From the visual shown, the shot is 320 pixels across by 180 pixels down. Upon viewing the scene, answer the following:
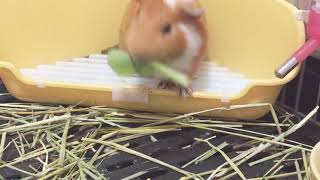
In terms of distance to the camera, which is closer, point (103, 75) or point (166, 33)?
point (166, 33)

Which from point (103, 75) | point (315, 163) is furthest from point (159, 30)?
point (315, 163)

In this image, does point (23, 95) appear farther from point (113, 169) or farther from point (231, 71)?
point (231, 71)

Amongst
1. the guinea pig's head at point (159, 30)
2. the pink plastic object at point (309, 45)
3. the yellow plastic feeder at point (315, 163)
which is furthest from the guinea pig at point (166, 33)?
the yellow plastic feeder at point (315, 163)

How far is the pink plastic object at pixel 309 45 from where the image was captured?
88 centimetres

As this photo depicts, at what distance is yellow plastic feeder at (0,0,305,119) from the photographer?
0.97 m

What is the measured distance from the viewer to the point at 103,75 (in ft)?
3.66

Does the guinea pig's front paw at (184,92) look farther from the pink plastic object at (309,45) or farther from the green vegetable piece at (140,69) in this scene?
the pink plastic object at (309,45)

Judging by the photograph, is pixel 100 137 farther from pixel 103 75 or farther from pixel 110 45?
pixel 110 45

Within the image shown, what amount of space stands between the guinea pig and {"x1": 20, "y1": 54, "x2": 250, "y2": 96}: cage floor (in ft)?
0.27

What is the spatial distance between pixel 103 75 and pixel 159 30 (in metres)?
0.23

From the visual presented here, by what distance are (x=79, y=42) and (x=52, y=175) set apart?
1.42 feet

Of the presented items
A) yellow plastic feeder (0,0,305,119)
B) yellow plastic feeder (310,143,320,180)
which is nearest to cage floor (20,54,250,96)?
yellow plastic feeder (0,0,305,119)

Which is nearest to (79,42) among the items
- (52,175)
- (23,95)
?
(23,95)

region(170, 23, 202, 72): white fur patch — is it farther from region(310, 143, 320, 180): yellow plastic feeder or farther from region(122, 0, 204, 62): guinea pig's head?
region(310, 143, 320, 180): yellow plastic feeder
